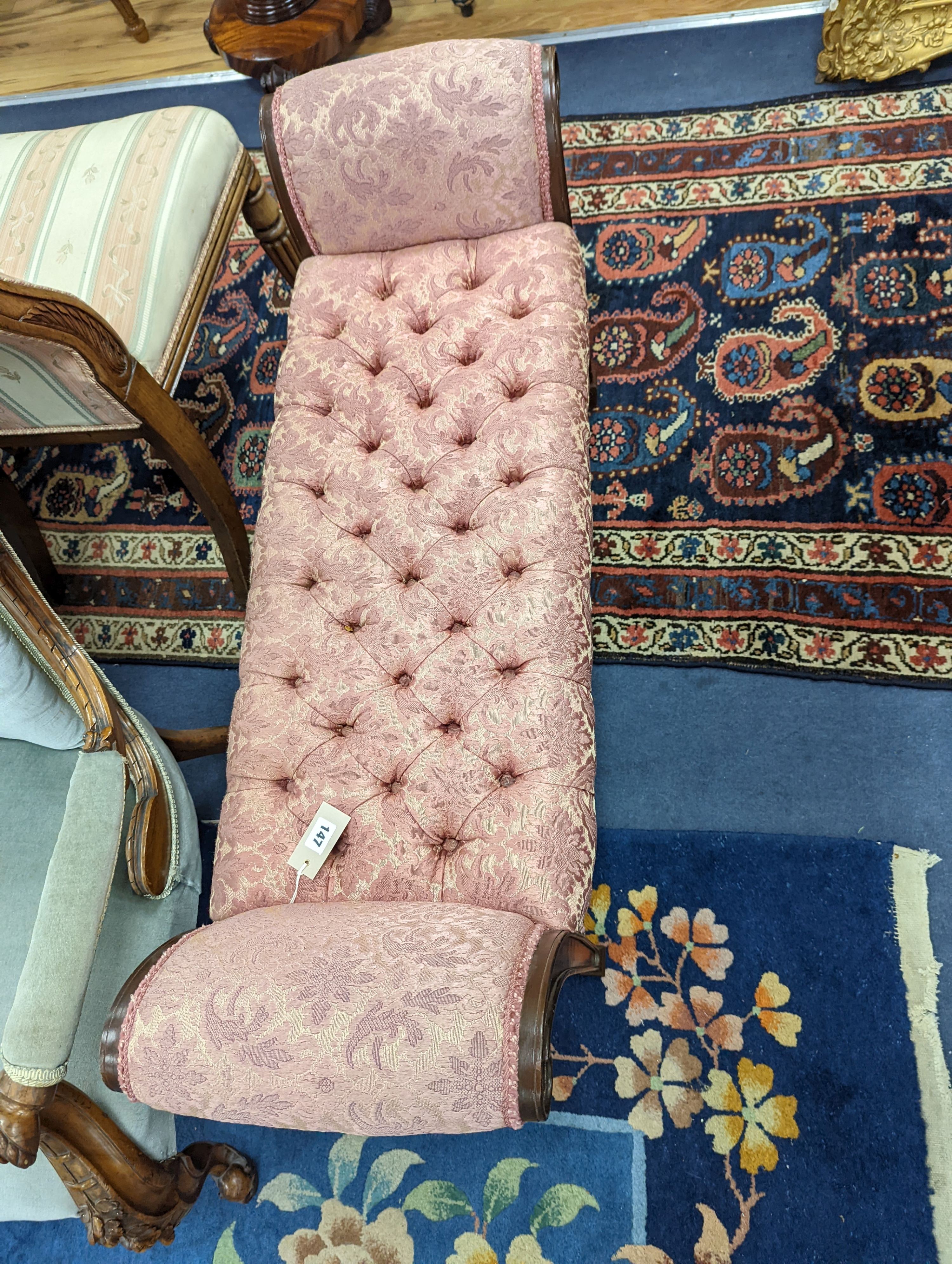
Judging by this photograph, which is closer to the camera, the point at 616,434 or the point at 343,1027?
the point at 343,1027

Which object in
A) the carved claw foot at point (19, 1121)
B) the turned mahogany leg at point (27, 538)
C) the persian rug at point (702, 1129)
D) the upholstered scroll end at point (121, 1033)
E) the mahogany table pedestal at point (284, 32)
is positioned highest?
the mahogany table pedestal at point (284, 32)

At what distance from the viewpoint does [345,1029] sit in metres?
0.80

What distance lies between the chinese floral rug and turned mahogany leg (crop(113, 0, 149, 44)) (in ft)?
3.42

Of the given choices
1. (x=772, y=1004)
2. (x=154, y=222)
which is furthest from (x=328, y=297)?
(x=772, y=1004)

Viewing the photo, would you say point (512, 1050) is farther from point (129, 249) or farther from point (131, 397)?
point (129, 249)

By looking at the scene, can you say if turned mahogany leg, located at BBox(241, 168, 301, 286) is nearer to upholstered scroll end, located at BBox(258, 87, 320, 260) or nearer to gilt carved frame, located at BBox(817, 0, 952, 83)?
upholstered scroll end, located at BBox(258, 87, 320, 260)

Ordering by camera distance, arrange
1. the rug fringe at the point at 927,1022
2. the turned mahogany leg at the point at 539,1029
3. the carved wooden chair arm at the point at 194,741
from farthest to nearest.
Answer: the carved wooden chair arm at the point at 194,741 < the rug fringe at the point at 927,1022 < the turned mahogany leg at the point at 539,1029

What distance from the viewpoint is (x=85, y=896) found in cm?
98

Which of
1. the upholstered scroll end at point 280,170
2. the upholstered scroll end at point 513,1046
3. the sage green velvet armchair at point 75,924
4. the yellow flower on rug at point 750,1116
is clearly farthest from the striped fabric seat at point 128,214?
the yellow flower on rug at point 750,1116

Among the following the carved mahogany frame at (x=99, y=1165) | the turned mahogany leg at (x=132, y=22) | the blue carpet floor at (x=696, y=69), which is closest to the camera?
the carved mahogany frame at (x=99, y=1165)

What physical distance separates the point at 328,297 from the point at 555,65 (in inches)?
19.3

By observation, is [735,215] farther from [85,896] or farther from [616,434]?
[85,896]

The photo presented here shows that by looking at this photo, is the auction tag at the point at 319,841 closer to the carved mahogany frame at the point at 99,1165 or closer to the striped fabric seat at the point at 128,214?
the carved mahogany frame at the point at 99,1165

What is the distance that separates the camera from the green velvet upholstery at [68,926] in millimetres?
888
